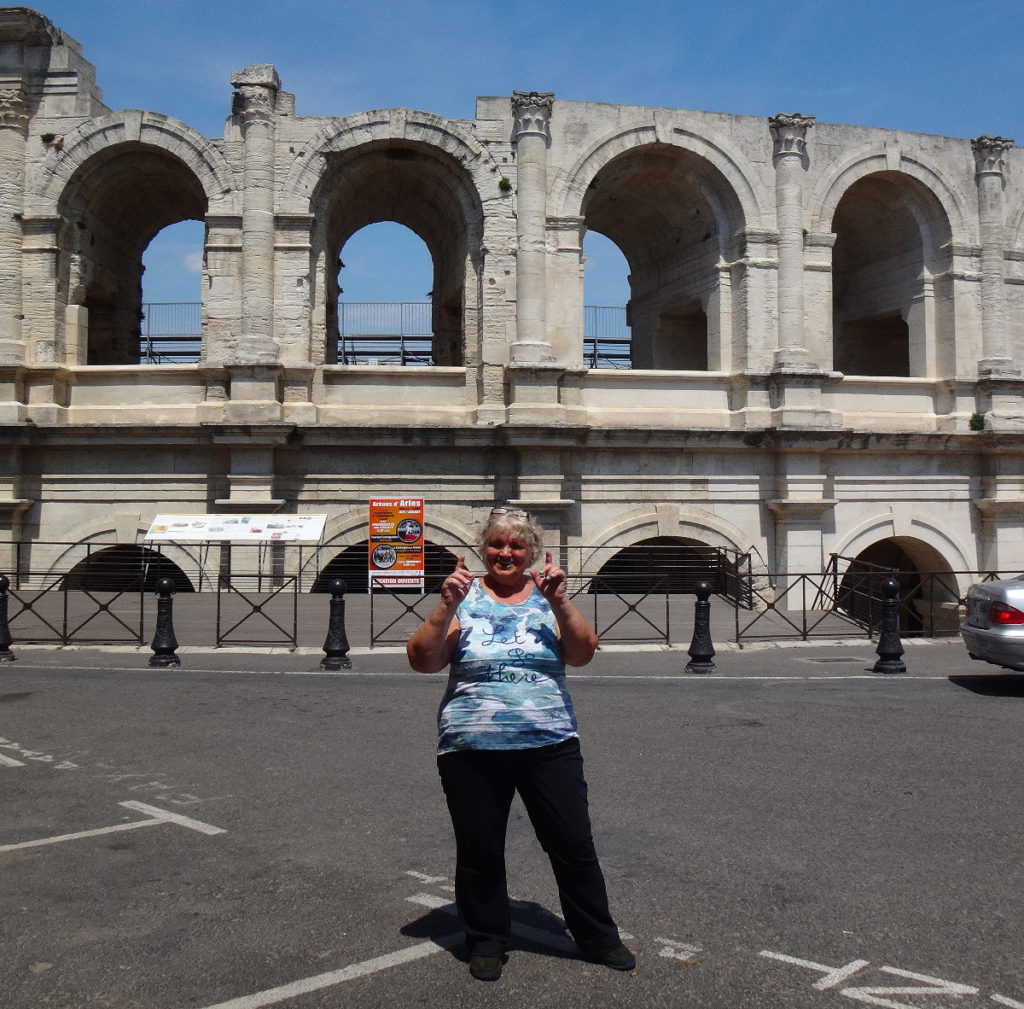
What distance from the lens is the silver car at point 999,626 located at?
35.2ft

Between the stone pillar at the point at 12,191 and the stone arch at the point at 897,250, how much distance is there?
1559 cm

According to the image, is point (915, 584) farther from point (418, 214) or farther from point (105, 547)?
point (105, 547)

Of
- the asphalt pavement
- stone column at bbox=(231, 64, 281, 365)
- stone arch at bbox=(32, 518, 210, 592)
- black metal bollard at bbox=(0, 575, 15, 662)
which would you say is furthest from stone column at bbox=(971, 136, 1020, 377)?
black metal bollard at bbox=(0, 575, 15, 662)

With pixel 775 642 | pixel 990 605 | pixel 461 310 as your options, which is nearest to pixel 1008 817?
pixel 990 605

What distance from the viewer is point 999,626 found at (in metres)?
10.9

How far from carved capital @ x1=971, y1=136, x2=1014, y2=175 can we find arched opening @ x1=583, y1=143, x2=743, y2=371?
5.67 metres

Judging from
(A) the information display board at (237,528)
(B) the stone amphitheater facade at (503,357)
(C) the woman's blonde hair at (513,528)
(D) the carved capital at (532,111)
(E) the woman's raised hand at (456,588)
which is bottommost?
(E) the woman's raised hand at (456,588)

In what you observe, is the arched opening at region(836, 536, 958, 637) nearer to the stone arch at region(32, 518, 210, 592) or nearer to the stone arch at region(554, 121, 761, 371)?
the stone arch at region(554, 121, 761, 371)

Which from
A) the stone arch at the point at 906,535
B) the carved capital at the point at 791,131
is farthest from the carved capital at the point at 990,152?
the stone arch at the point at 906,535

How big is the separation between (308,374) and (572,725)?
15660 millimetres

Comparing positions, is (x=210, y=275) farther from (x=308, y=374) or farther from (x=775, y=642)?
(x=775, y=642)

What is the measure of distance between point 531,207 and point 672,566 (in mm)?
7450

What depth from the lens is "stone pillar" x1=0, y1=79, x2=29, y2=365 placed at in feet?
62.3

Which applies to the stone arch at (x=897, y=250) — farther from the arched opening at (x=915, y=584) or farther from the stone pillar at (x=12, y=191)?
the stone pillar at (x=12, y=191)
